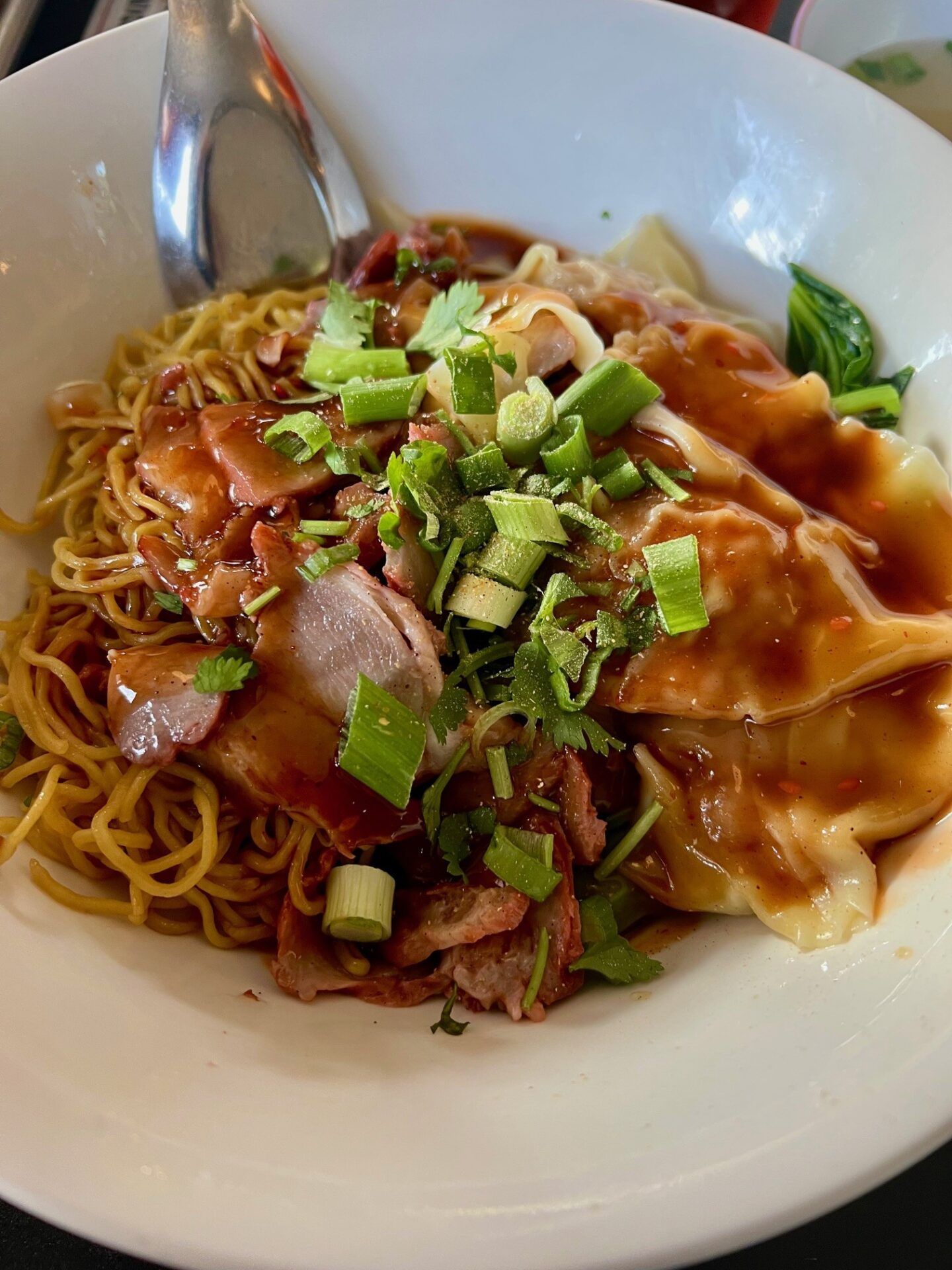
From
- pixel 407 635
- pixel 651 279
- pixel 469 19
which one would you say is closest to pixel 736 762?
pixel 407 635

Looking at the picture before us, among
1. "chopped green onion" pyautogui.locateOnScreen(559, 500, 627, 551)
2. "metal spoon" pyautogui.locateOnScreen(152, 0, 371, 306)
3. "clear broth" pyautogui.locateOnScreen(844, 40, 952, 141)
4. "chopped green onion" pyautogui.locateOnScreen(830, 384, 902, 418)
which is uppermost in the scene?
"clear broth" pyautogui.locateOnScreen(844, 40, 952, 141)

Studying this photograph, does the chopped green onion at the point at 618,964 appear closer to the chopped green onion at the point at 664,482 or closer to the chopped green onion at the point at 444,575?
the chopped green onion at the point at 444,575

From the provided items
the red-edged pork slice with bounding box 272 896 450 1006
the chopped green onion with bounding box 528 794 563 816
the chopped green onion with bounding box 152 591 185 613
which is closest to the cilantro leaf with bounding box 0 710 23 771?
the chopped green onion with bounding box 152 591 185 613

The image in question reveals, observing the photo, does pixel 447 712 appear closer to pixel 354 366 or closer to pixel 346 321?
pixel 354 366

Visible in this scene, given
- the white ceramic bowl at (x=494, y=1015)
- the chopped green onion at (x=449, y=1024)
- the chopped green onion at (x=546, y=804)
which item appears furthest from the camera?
the chopped green onion at (x=546, y=804)

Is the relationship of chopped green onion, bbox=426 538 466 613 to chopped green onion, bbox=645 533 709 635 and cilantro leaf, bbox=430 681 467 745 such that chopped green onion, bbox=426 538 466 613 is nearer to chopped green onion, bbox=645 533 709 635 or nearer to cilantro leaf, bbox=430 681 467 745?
cilantro leaf, bbox=430 681 467 745

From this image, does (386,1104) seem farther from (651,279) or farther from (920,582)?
(651,279)

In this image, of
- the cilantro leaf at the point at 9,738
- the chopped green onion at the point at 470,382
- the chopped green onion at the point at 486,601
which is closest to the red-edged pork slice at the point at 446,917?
the chopped green onion at the point at 486,601
